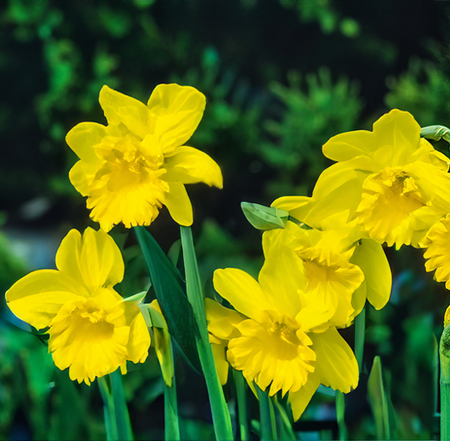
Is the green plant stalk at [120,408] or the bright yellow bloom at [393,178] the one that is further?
the green plant stalk at [120,408]

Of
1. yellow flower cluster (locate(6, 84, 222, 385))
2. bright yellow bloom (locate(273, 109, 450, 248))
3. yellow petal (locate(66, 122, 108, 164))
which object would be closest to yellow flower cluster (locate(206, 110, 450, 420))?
bright yellow bloom (locate(273, 109, 450, 248))

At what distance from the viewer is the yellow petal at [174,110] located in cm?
51

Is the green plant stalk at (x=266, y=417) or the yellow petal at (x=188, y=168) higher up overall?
the yellow petal at (x=188, y=168)

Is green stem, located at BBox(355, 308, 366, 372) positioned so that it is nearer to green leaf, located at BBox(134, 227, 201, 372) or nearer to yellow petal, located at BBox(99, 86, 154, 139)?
green leaf, located at BBox(134, 227, 201, 372)

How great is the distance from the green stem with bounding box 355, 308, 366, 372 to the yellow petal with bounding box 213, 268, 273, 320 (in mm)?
116

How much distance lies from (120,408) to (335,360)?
0.98 ft

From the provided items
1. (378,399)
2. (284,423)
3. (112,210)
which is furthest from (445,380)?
(112,210)

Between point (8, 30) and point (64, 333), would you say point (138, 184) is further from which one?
point (8, 30)

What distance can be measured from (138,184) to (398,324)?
410 mm

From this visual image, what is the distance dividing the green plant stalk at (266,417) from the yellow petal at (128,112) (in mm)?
347

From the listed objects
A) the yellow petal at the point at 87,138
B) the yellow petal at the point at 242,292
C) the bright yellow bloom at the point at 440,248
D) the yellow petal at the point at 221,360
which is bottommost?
the yellow petal at the point at 221,360

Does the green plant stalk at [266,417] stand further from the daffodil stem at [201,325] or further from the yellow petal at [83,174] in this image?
the yellow petal at [83,174]

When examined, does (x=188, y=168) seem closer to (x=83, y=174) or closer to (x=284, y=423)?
(x=83, y=174)

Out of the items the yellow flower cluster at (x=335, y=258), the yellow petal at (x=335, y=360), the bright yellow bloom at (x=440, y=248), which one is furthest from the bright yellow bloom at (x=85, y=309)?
the bright yellow bloom at (x=440, y=248)
